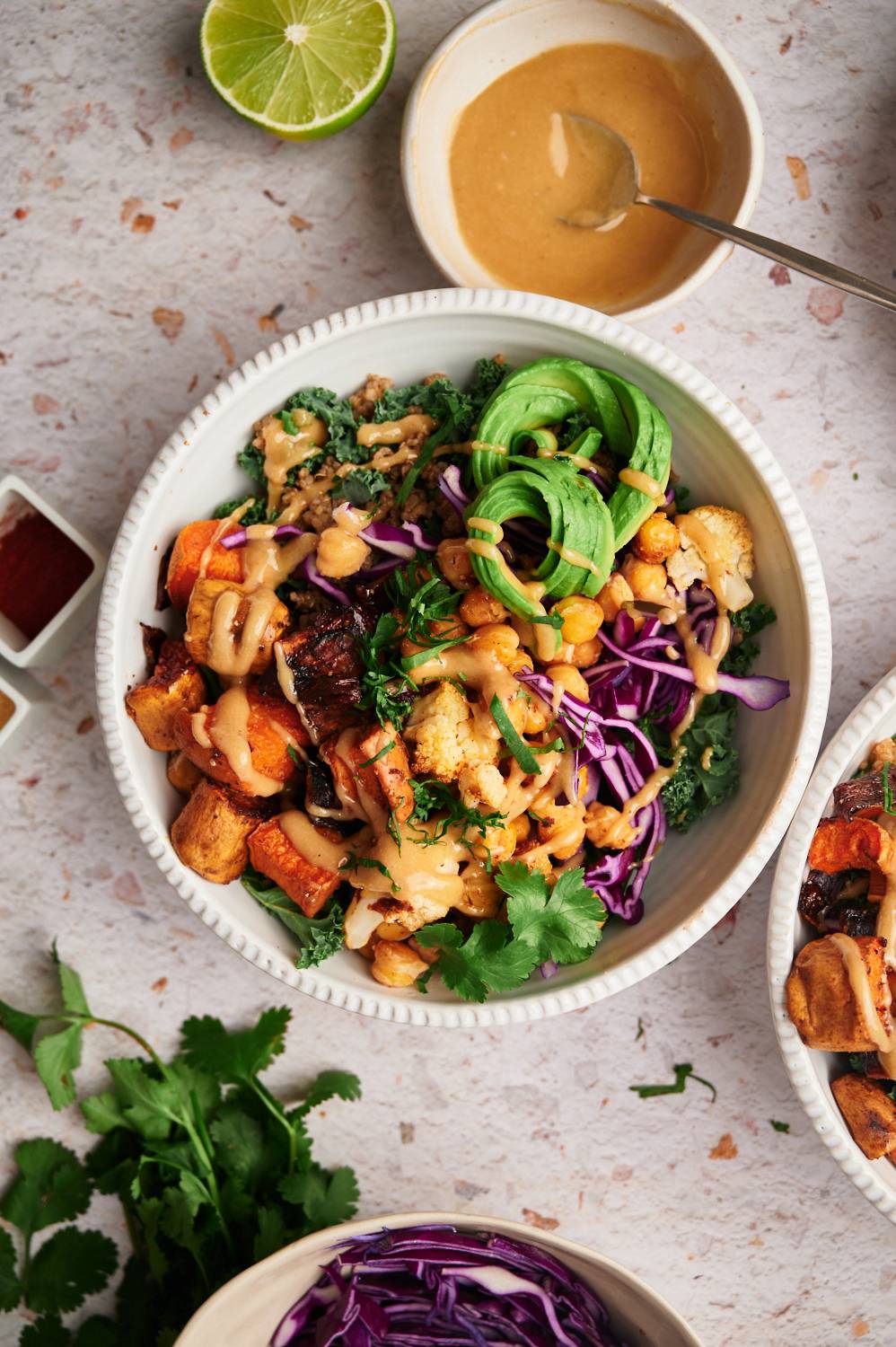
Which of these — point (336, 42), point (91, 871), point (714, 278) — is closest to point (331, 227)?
point (336, 42)

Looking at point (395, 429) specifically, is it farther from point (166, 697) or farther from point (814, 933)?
point (814, 933)

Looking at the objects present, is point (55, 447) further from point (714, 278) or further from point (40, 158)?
point (714, 278)

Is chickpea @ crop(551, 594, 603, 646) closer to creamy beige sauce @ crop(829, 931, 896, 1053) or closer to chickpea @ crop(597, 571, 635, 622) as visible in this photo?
chickpea @ crop(597, 571, 635, 622)

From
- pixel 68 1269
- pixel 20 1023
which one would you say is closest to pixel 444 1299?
pixel 68 1269

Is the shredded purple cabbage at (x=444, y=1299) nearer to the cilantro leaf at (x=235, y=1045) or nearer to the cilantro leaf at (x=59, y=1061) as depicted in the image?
the cilantro leaf at (x=235, y=1045)

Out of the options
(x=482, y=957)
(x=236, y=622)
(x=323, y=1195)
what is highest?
(x=236, y=622)

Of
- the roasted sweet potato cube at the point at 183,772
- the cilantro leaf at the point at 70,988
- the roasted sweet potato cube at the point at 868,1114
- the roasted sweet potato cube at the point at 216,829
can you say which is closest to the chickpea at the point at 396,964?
the roasted sweet potato cube at the point at 216,829
